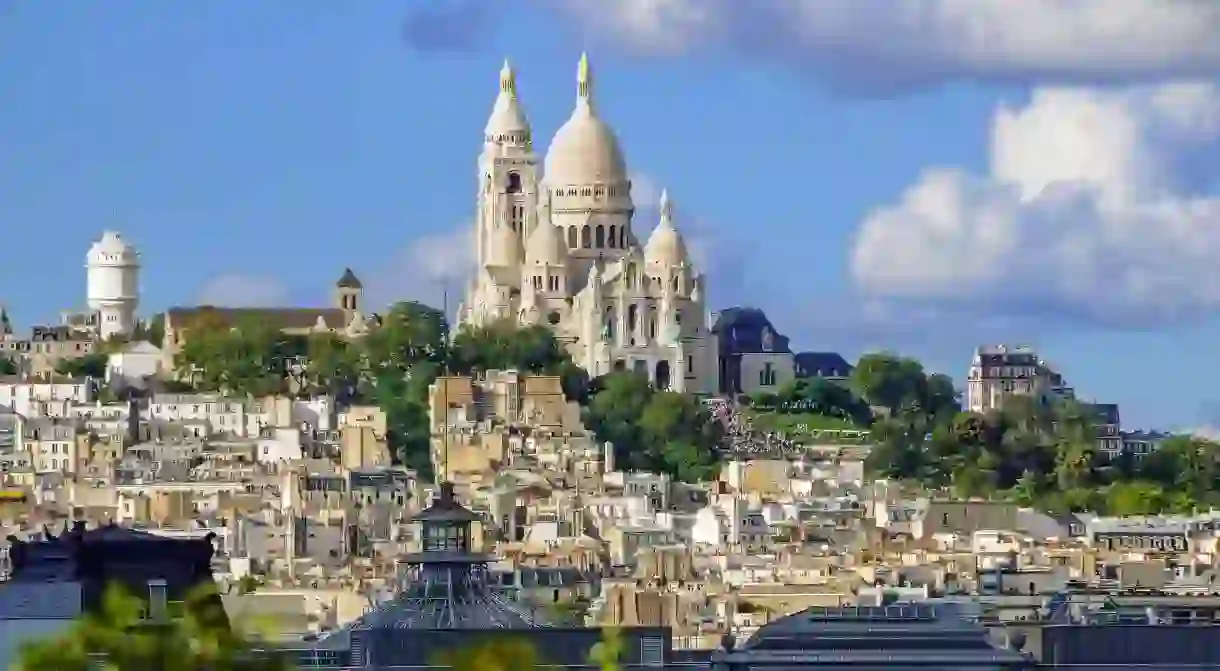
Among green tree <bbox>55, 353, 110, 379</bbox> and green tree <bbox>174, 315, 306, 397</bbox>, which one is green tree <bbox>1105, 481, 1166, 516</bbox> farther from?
green tree <bbox>55, 353, 110, 379</bbox>

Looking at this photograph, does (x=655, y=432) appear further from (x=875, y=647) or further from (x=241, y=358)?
(x=875, y=647)

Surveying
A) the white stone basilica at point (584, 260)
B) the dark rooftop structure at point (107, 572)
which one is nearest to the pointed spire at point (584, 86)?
the white stone basilica at point (584, 260)

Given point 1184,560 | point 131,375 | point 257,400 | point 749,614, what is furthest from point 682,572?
point 131,375

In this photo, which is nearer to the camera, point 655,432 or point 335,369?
point 655,432

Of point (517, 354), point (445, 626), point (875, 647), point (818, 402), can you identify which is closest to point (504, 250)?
point (818, 402)

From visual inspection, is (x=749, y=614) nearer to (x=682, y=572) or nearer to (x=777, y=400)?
(x=682, y=572)

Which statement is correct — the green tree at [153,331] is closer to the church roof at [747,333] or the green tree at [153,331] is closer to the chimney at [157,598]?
the church roof at [747,333]

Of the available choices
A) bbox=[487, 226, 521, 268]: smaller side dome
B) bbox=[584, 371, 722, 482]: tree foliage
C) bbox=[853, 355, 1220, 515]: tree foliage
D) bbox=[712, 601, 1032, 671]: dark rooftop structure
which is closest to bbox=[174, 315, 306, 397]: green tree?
bbox=[487, 226, 521, 268]: smaller side dome
